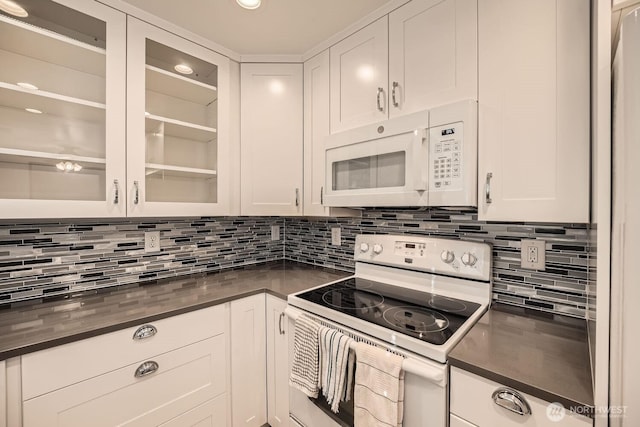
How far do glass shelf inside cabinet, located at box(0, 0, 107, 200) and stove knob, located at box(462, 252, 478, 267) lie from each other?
1.68m

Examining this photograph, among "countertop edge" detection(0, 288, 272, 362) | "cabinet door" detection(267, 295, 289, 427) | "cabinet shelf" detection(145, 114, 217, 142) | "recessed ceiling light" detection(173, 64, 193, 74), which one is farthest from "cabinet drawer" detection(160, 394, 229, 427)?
"recessed ceiling light" detection(173, 64, 193, 74)

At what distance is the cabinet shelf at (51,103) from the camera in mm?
1124

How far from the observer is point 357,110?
149cm

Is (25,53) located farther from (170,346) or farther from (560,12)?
(560,12)

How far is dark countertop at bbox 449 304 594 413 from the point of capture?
0.72m

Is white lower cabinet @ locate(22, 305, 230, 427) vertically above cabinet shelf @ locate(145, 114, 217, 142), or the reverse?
cabinet shelf @ locate(145, 114, 217, 142)

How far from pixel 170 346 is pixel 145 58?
54.7 inches

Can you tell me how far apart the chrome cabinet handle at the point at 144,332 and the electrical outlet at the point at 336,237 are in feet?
3.90

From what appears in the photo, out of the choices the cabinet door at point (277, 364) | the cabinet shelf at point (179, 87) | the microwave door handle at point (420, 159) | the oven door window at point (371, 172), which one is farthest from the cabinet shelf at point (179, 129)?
the microwave door handle at point (420, 159)

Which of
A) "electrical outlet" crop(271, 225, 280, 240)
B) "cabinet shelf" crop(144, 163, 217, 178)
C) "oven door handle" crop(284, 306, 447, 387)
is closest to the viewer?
"oven door handle" crop(284, 306, 447, 387)

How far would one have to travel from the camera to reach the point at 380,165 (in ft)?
4.44

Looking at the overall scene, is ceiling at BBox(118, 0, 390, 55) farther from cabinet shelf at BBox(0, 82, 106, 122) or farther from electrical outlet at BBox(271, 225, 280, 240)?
electrical outlet at BBox(271, 225, 280, 240)

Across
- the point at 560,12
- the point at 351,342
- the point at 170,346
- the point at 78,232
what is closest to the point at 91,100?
the point at 78,232

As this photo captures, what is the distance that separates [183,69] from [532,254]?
1994mm
